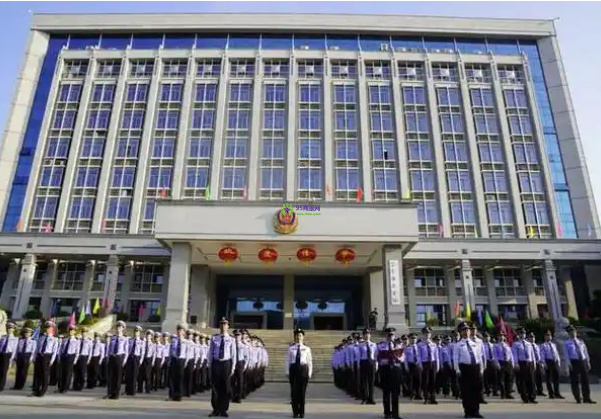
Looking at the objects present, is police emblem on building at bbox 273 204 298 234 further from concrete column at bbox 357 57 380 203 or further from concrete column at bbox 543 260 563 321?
concrete column at bbox 543 260 563 321

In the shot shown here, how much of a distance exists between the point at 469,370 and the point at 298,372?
10.7 feet

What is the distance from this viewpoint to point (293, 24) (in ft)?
126

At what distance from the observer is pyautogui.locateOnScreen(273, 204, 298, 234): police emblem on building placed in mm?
22078

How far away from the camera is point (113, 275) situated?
28.9 metres

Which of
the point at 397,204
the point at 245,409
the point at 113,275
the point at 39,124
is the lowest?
the point at 245,409

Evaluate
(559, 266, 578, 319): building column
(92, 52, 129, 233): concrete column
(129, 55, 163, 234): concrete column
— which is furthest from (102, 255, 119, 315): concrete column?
(559, 266, 578, 319): building column

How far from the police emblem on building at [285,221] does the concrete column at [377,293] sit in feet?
22.1

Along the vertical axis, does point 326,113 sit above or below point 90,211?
above

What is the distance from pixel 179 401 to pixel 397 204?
14.9 metres

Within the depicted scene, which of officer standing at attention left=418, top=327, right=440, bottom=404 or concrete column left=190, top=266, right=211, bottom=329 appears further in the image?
concrete column left=190, top=266, right=211, bottom=329

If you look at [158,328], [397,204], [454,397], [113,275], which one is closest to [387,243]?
[397,204]

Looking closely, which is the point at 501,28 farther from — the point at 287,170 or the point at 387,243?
the point at 387,243

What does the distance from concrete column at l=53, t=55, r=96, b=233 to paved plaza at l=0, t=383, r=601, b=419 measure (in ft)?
72.7

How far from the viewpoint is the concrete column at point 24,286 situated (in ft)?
92.0
